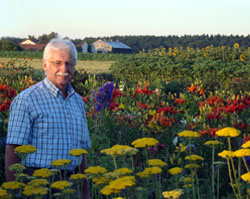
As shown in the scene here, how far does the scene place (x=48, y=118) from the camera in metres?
2.92

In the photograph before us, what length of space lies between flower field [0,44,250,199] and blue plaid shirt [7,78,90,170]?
0.22 meters

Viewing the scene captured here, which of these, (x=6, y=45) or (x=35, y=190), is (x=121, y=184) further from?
(x=6, y=45)

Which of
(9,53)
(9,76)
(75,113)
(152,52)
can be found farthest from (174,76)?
(9,53)

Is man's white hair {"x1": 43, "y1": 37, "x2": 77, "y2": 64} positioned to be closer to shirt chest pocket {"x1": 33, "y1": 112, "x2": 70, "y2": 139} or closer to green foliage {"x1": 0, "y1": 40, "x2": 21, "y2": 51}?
shirt chest pocket {"x1": 33, "y1": 112, "x2": 70, "y2": 139}

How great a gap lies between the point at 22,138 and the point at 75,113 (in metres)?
0.50

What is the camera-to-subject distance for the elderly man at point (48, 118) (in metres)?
2.83

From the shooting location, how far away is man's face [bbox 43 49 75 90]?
2.89 metres

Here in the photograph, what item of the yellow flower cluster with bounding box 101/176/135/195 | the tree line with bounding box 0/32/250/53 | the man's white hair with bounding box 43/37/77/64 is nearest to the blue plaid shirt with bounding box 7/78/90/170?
the man's white hair with bounding box 43/37/77/64

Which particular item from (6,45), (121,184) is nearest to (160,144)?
(121,184)

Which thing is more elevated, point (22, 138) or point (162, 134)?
point (22, 138)

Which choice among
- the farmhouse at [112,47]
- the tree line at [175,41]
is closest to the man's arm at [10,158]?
the tree line at [175,41]

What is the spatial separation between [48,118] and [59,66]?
0.38m

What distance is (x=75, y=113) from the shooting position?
314cm

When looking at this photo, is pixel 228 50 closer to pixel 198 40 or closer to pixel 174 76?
pixel 174 76
